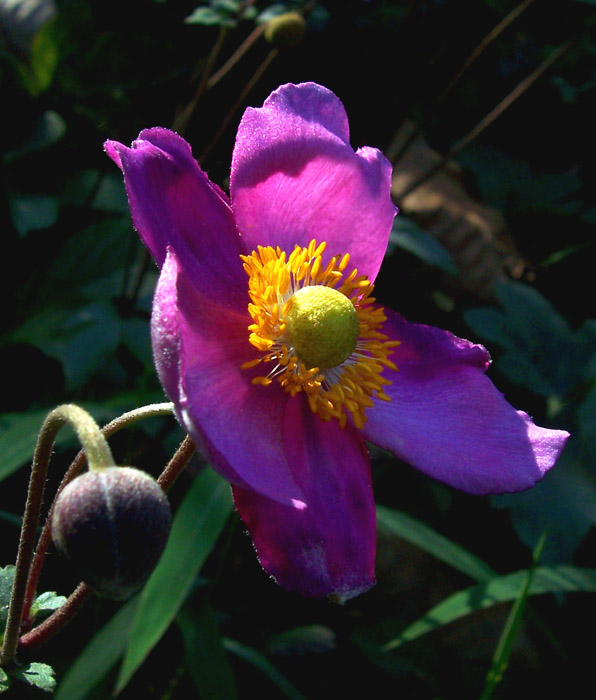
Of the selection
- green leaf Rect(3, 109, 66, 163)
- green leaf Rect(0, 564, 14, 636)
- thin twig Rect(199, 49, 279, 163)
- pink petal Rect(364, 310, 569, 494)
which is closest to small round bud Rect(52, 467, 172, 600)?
green leaf Rect(0, 564, 14, 636)

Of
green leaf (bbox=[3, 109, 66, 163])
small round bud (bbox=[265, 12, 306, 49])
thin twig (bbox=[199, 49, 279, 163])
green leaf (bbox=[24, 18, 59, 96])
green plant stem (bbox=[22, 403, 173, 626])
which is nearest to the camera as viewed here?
green plant stem (bbox=[22, 403, 173, 626])

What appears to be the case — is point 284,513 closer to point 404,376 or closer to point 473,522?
point 404,376

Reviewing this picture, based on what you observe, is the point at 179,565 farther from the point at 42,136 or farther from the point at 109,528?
the point at 42,136

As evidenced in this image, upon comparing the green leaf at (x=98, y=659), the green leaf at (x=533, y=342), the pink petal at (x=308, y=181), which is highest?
the pink petal at (x=308, y=181)

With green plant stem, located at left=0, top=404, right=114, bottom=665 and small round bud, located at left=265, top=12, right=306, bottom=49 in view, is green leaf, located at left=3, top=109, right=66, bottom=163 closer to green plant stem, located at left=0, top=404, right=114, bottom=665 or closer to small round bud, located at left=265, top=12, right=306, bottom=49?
small round bud, located at left=265, top=12, right=306, bottom=49

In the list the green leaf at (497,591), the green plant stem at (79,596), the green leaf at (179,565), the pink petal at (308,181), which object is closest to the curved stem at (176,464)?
the green plant stem at (79,596)

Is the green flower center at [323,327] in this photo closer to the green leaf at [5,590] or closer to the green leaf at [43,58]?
the green leaf at [5,590]

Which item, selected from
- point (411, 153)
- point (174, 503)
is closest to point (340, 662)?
point (174, 503)
